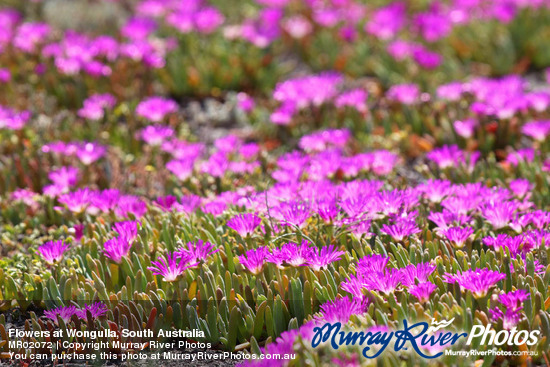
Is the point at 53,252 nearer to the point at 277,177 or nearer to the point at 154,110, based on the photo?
the point at 277,177

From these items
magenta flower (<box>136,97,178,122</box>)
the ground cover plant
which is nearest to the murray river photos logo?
the ground cover plant

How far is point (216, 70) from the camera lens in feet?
19.2

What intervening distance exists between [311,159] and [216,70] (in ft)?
7.41

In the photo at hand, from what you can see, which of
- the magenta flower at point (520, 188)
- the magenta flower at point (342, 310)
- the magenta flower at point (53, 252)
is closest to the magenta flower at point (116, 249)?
the magenta flower at point (53, 252)

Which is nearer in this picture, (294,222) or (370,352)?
(370,352)

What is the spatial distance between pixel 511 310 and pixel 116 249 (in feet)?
5.21

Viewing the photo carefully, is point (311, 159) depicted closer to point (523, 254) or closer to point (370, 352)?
point (523, 254)

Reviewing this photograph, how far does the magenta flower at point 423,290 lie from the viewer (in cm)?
229

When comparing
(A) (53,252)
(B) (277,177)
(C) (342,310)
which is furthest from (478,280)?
(A) (53,252)

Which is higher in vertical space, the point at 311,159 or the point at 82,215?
the point at 311,159

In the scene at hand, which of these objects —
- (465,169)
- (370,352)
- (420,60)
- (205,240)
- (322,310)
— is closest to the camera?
(370,352)

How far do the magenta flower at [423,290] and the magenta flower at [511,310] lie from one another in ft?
0.70

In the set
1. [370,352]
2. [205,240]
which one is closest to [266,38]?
[205,240]

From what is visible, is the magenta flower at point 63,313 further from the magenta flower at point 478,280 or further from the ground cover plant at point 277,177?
the magenta flower at point 478,280
